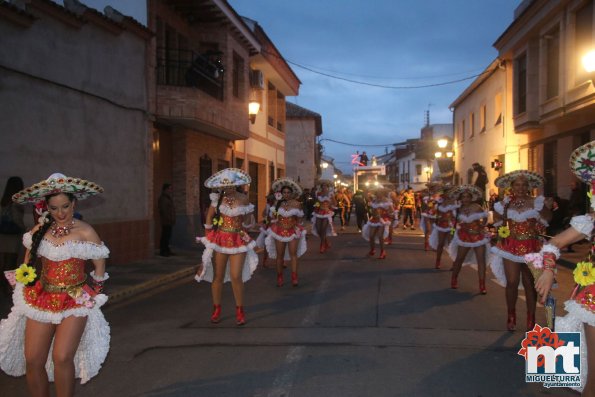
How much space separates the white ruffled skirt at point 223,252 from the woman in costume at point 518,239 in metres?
3.11

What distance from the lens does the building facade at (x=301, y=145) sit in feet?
156

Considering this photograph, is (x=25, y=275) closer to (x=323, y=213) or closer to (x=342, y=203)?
(x=323, y=213)

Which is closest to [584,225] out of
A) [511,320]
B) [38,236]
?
[511,320]

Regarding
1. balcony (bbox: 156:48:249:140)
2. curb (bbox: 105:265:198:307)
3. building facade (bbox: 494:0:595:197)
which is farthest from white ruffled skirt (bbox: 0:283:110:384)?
building facade (bbox: 494:0:595:197)

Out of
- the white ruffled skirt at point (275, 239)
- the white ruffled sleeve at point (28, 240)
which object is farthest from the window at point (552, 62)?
the white ruffled sleeve at point (28, 240)

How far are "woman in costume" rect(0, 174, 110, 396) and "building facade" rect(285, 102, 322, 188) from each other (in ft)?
143

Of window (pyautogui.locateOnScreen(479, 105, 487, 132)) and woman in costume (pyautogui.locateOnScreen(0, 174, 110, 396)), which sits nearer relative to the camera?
woman in costume (pyautogui.locateOnScreen(0, 174, 110, 396))

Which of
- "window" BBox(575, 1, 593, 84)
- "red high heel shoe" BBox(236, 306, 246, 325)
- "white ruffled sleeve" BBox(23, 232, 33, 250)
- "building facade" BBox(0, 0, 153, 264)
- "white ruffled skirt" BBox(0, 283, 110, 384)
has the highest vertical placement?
"window" BBox(575, 1, 593, 84)

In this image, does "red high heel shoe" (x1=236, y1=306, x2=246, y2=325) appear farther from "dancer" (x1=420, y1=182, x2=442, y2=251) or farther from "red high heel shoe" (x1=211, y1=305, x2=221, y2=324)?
"dancer" (x1=420, y1=182, x2=442, y2=251)

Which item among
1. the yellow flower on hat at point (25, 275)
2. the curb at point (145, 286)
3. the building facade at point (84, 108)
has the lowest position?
the curb at point (145, 286)

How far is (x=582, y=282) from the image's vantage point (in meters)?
3.57

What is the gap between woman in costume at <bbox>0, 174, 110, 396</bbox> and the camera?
389 cm

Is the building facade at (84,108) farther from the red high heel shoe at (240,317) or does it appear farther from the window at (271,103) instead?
the window at (271,103)

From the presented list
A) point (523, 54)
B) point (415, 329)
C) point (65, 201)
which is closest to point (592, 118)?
point (523, 54)
